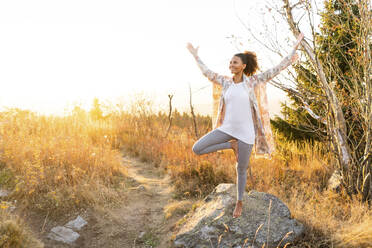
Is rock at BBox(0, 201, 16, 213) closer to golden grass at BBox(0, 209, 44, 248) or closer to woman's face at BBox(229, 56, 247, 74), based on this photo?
golden grass at BBox(0, 209, 44, 248)

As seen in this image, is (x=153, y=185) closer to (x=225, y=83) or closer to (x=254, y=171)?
(x=254, y=171)

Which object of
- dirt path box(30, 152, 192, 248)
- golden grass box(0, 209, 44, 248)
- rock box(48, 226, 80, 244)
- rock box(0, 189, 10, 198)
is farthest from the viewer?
rock box(0, 189, 10, 198)

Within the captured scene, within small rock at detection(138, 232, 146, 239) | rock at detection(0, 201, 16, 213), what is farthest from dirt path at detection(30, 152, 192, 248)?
rock at detection(0, 201, 16, 213)

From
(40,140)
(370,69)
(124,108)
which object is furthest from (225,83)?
(124,108)

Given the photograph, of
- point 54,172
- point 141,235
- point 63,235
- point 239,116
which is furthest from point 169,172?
point 239,116

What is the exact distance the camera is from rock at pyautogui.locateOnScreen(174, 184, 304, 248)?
3371mm

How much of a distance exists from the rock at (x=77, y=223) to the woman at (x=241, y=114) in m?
2.07

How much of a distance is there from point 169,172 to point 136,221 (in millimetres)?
1850

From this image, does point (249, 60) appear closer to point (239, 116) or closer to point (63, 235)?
point (239, 116)

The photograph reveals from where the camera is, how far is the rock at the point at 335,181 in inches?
200

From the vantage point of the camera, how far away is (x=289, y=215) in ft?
12.1

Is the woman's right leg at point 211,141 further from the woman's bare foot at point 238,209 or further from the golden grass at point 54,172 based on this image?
the golden grass at point 54,172

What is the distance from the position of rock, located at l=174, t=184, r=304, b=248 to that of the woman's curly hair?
1.74 meters

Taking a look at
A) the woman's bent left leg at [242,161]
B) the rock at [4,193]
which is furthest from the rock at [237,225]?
the rock at [4,193]
